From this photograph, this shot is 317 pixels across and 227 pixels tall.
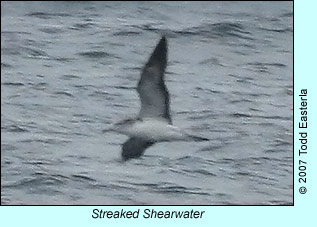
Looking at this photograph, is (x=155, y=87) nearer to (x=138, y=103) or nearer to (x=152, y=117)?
(x=152, y=117)

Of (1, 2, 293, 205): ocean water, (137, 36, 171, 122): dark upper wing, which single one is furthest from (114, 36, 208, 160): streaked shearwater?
(1, 2, 293, 205): ocean water

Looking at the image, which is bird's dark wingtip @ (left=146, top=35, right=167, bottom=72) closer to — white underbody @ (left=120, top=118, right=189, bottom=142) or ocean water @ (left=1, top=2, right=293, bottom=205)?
white underbody @ (left=120, top=118, right=189, bottom=142)

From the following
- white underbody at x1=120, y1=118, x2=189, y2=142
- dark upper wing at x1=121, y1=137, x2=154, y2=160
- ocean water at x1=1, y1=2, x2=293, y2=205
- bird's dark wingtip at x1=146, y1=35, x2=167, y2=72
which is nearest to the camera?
bird's dark wingtip at x1=146, y1=35, x2=167, y2=72

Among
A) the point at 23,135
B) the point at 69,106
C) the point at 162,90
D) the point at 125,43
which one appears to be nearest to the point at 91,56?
the point at 125,43

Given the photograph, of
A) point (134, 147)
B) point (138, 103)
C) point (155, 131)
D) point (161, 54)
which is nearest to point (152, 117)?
point (155, 131)

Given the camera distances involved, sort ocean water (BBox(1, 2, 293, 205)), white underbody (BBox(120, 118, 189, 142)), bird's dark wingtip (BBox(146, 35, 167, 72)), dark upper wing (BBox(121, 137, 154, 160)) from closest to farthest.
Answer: bird's dark wingtip (BBox(146, 35, 167, 72)), white underbody (BBox(120, 118, 189, 142)), dark upper wing (BBox(121, 137, 154, 160)), ocean water (BBox(1, 2, 293, 205))

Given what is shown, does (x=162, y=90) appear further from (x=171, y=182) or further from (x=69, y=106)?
(x=69, y=106)
